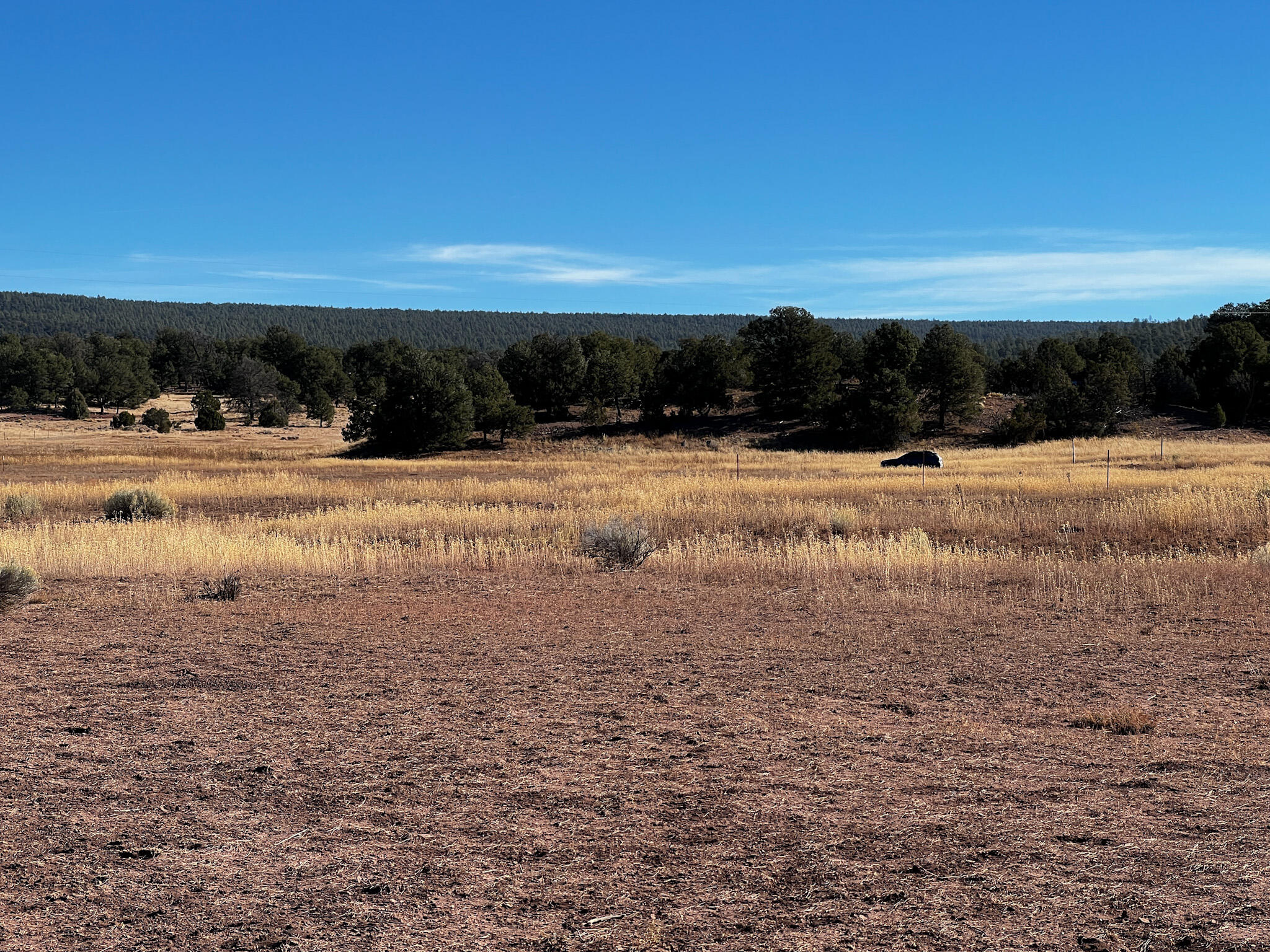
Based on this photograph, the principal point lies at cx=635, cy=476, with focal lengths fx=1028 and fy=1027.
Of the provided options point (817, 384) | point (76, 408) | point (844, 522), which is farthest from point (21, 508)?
point (76, 408)

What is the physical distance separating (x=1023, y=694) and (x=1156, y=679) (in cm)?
137

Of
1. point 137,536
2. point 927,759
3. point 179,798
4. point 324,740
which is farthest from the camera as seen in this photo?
point 137,536

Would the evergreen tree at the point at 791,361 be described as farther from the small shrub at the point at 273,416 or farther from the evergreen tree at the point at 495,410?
the small shrub at the point at 273,416

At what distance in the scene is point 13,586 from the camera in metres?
11.7

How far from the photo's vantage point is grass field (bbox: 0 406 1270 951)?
456 centimetres

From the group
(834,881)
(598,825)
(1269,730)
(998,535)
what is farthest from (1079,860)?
(998,535)

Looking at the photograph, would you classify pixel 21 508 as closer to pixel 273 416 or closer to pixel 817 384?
pixel 817 384

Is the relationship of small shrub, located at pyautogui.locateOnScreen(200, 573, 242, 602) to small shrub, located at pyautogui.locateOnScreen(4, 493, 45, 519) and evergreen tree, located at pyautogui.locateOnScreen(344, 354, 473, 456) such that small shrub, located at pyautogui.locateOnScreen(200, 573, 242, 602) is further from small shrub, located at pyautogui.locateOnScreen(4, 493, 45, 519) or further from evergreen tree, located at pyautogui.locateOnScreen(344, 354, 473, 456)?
evergreen tree, located at pyautogui.locateOnScreen(344, 354, 473, 456)

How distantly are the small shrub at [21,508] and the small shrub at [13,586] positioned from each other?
11.8 m

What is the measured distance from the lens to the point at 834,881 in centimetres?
480

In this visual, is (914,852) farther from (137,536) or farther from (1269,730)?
(137,536)

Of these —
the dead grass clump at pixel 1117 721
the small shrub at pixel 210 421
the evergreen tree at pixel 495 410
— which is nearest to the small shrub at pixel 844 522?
the dead grass clump at pixel 1117 721

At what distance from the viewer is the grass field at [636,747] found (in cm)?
456

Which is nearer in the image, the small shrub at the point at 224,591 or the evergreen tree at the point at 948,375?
the small shrub at the point at 224,591
